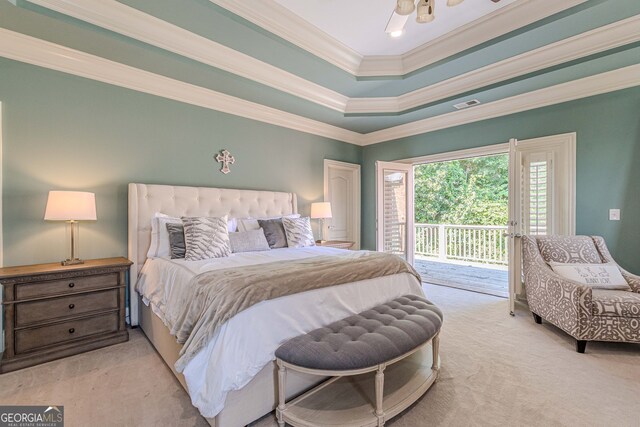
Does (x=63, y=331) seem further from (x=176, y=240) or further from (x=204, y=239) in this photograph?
(x=204, y=239)

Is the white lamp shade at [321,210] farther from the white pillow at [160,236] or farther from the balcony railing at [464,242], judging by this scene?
the balcony railing at [464,242]

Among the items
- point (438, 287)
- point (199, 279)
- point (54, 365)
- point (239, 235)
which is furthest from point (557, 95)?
point (54, 365)

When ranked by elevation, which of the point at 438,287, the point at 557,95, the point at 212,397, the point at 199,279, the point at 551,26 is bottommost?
the point at 438,287

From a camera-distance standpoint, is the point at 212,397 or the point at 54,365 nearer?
the point at 212,397

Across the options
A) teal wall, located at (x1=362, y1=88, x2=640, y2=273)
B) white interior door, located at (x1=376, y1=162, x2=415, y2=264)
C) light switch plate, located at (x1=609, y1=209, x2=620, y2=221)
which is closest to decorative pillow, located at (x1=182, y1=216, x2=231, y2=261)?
white interior door, located at (x1=376, y1=162, x2=415, y2=264)

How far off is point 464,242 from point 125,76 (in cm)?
689

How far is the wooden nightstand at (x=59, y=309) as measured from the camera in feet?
6.95

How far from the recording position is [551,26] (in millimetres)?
2477

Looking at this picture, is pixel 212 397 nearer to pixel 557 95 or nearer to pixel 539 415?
pixel 539 415

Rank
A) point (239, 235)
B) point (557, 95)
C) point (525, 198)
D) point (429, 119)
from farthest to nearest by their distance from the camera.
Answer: point (429, 119), point (525, 198), point (557, 95), point (239, 235)

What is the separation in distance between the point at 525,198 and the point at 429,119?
1.86 m

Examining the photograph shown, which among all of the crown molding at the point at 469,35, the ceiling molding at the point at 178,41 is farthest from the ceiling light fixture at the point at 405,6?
the ceiling molding at the point at 178,41

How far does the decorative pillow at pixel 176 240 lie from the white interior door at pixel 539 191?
3776 mm

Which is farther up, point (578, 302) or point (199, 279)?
point (199, 279)
